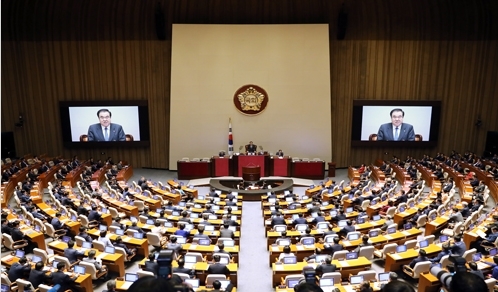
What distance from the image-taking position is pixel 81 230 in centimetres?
1074

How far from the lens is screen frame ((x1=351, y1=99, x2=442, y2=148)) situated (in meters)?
21.0

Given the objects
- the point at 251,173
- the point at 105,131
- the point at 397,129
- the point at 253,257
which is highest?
the point at 397,129

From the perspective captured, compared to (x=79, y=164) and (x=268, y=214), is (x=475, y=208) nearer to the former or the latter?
(x=268, y=214)

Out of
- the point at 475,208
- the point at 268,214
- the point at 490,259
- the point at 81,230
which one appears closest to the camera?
the point at 490,259

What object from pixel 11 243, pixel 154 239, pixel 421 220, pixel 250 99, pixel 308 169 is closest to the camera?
pixel 11 243

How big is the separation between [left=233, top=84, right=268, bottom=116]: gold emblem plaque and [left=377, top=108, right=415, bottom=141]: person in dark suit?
21.4 feet

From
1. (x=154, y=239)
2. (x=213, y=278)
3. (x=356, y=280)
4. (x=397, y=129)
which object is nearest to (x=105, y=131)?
(x=154, y=239)

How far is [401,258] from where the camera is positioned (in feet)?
28.6

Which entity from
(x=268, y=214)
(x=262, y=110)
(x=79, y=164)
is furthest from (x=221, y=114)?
(x=268, y=214)

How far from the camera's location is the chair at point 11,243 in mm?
9785

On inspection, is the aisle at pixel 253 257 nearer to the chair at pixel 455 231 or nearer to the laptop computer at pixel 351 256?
the laptop computer at pixel 351 256

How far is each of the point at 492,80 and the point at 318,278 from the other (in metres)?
18.9

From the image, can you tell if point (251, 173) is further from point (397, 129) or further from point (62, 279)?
point (62, 279)

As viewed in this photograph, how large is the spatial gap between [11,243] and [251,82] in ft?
45.1
